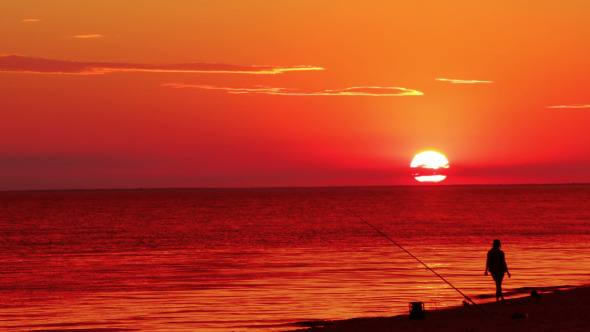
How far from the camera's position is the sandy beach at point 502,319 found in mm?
18703

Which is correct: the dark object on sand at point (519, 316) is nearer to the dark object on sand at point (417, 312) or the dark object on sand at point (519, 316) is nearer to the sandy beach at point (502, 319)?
the sandy beach at point (502, 319)

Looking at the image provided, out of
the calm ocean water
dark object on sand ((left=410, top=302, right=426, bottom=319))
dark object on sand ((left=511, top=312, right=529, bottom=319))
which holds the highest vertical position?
the calm ocean water

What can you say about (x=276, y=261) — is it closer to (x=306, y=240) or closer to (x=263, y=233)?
(x=306, y=240)

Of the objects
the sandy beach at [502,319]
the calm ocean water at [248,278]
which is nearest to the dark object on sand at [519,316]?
the sandy beach at [502,319]

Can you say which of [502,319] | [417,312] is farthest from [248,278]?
[502,319]

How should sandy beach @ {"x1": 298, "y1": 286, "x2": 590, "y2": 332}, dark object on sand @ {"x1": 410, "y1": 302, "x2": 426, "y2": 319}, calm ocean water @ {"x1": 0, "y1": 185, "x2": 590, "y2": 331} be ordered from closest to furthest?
sandy beach @ {"x1": 298, "y1": 286, "x2": 590, "y2": 332}, dark object on sand @ {"x1": 410, "y1": 302, "x2": 426, "y2": 319}, calm ocean water @ {"x1": 0, "y1": 185, "x2": 590, "y2": 331}

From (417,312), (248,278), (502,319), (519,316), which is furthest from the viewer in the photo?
(248,278)

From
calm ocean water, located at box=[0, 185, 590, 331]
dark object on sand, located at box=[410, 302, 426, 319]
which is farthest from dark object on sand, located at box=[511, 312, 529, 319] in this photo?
calm ocean water, located at box=[0, 185, 590, 331]

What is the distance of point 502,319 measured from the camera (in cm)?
2012

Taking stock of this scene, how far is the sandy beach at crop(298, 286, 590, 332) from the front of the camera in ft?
61.4

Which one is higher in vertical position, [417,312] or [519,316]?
[417,312]

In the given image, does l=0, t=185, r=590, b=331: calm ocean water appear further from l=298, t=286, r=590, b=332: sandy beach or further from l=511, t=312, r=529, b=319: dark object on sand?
l=511, t=312, r=529, b=319: dark object on sand

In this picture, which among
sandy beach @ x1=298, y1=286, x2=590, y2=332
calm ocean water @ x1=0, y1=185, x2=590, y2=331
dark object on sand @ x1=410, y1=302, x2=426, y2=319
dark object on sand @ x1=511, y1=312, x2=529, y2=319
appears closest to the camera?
sandy beach @ x1=298, y1=286, x2=590, y2=332

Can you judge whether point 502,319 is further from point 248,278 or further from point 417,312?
point 248,278
